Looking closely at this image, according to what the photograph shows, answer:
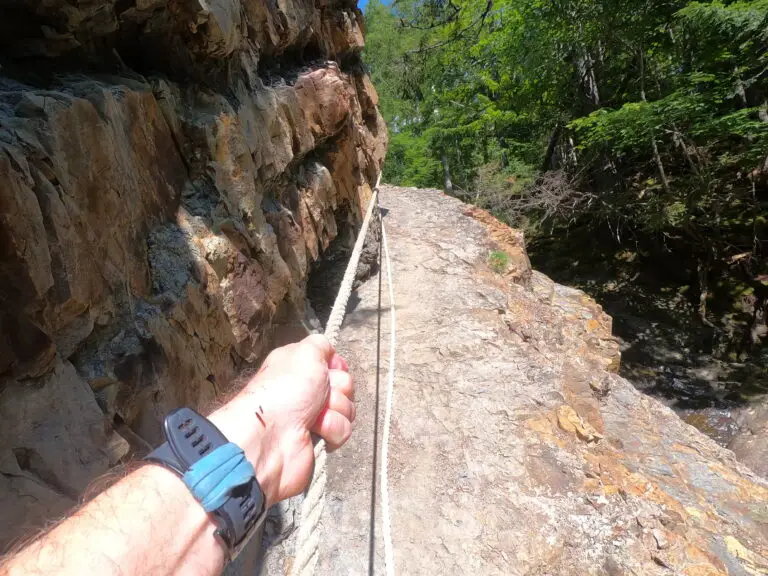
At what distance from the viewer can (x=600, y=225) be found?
13.6 meters

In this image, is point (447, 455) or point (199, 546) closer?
point (199, 546)

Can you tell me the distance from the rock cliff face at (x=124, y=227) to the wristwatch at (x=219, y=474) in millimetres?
598

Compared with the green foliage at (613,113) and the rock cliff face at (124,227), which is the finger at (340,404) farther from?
the green foliage at (613,113)

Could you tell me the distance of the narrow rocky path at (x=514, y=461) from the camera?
333 cm

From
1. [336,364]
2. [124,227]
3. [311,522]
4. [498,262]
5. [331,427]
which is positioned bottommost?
[498,262]

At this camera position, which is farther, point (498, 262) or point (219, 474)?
point (498, 262)

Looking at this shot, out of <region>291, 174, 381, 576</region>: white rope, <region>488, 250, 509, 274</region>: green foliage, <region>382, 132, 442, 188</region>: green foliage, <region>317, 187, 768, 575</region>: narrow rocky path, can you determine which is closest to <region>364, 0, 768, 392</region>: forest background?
<region>382, 132, 442, 188</region>: green foliage

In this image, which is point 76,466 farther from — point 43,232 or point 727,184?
point 727,184

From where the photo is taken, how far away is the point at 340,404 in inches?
57.4

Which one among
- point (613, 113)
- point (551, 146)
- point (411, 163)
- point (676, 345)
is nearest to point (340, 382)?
point (613, 113)

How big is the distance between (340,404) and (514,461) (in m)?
3.14

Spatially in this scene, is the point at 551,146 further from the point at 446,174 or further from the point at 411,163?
the point at 411,163

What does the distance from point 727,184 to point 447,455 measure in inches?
387

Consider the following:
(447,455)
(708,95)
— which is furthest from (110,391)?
(708,95)
